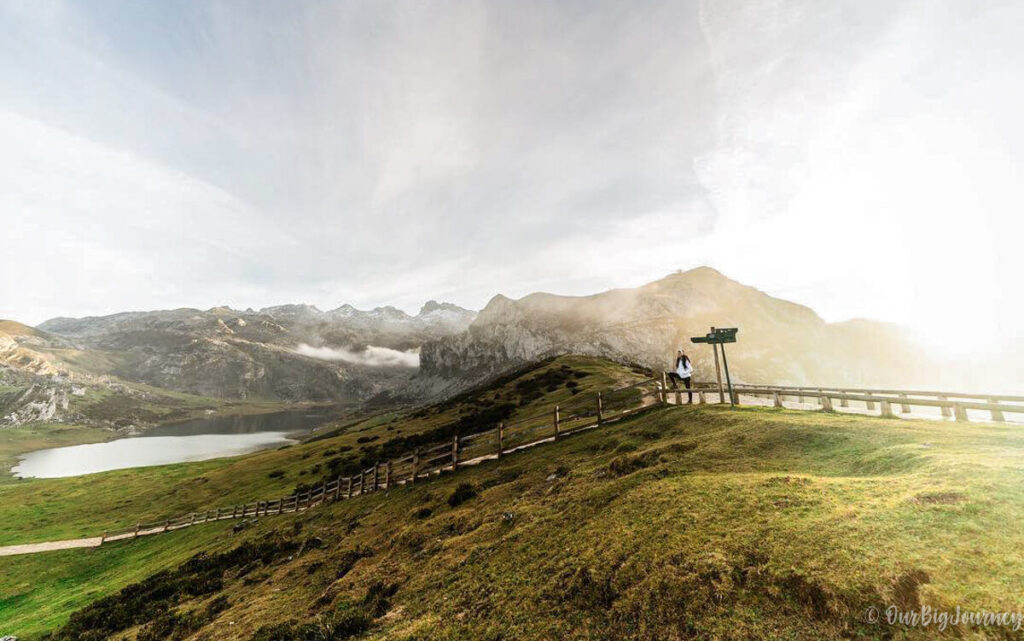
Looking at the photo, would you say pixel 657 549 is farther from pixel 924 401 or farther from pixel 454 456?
pixel 454 456

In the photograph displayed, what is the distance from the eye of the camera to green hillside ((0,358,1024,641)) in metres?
7.06

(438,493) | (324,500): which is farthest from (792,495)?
(324,500)

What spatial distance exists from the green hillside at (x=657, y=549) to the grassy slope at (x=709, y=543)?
5 centimetres

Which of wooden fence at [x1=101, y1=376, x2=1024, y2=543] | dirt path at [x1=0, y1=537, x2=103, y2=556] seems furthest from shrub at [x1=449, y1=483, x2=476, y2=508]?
dirt path at [x1=0, y1=537, x2=103, y2=556]

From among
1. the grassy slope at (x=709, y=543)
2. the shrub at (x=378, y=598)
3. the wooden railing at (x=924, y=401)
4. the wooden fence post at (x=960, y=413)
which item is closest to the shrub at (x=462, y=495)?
the grassy slope at (x=709, y=543)

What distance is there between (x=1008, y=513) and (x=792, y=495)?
354 centimetres

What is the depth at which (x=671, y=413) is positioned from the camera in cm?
2403

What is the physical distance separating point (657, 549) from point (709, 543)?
1.14 metres

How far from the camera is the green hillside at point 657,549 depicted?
7059 millimetres

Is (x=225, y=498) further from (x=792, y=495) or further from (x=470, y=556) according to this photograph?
(x=792, y=495)

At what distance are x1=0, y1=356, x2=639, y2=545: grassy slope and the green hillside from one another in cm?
2620

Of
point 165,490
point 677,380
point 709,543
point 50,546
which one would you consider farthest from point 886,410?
point 165,490

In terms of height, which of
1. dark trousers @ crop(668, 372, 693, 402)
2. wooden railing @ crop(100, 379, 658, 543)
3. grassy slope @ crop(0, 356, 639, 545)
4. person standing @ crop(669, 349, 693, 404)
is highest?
person standing @ crop(669, 349, 693, 404)

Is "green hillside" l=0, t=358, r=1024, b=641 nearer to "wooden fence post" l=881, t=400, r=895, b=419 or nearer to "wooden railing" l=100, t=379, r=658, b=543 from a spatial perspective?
"wooden fence post" l=881, t=400, r=895, b=419
